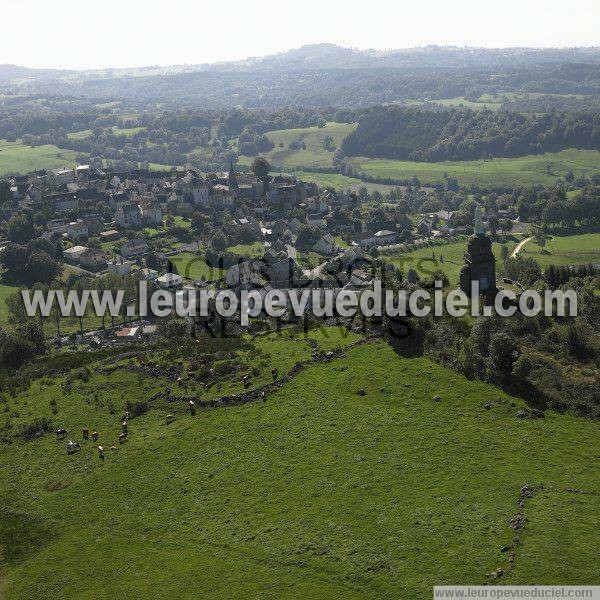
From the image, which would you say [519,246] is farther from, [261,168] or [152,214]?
[152,214]

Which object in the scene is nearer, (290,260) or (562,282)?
(562,282)

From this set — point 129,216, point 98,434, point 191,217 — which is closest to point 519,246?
point 191,217

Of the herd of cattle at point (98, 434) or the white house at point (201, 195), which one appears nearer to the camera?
the herd of cattle at point (98, 434)

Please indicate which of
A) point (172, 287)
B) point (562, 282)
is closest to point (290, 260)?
point (172, 287)

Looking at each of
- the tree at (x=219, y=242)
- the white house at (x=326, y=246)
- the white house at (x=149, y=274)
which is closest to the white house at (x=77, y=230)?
the white house at (x=149, y=274)

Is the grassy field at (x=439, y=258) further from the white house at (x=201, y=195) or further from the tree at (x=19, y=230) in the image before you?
the tree at (x=19, y=230)

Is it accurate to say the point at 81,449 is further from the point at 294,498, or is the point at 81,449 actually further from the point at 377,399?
the point at 377,399
